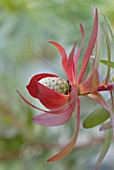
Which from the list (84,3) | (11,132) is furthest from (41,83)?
(11,132)

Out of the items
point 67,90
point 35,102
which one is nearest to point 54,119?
point 67,90

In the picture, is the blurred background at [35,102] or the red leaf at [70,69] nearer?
the red leaf at [70,69]

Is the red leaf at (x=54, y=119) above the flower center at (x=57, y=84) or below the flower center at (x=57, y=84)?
below

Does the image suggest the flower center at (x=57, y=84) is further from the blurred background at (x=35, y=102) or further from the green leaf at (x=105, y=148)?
the blurred background at (x=35, y=102)

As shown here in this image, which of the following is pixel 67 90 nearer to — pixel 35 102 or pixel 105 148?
pixel 105 148

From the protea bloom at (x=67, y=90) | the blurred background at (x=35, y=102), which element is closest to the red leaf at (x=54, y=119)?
the protea bloom at (x=67, y=90)

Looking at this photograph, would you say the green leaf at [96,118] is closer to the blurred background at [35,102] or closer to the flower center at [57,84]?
the flower center at [57,84]

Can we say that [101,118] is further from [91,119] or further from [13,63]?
[13,63]

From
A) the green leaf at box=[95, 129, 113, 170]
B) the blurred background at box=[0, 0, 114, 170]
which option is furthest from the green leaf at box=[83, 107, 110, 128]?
the blurred background at box=[0, 0, 114, 170]

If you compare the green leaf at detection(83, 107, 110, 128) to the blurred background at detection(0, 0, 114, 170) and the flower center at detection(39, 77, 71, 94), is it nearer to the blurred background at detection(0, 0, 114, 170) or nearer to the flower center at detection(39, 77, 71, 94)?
the flower center at detection(39, 77, 71, 94)
